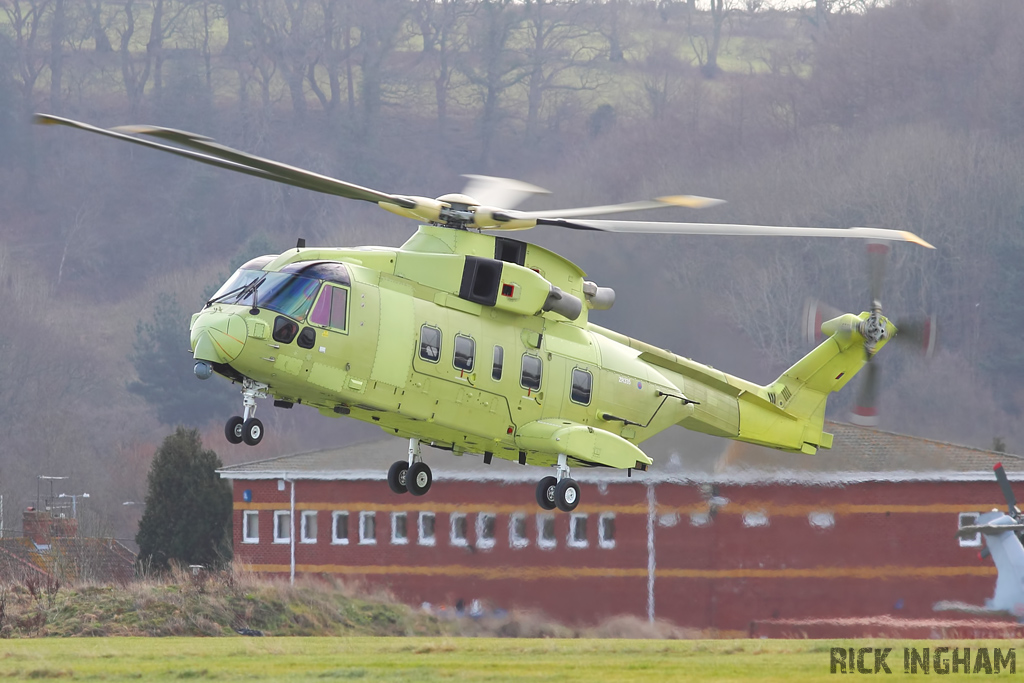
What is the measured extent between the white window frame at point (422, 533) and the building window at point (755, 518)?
9.23 m

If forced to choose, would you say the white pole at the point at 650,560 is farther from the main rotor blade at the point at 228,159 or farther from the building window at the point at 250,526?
the main rotor blade at the point at 228,159

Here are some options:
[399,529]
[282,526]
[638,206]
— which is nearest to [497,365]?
[638,206]

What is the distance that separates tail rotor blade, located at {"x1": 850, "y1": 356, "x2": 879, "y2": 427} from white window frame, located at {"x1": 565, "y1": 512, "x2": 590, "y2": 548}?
13910 mm

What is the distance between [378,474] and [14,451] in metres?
45.5

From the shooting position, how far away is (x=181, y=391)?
87000 millimetres

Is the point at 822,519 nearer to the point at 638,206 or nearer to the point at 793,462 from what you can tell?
the point at 793,462

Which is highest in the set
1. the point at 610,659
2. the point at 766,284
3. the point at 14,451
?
the point at 766,284

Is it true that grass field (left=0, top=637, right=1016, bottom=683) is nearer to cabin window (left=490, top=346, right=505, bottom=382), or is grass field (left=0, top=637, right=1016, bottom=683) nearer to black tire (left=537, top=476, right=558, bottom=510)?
black tire (left=537, top=476, right=558, bottom=510)

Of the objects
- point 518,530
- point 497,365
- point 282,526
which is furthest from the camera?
point 282,526

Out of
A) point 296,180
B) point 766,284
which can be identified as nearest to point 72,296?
point 766,284

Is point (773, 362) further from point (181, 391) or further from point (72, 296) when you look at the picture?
point (72, 296)

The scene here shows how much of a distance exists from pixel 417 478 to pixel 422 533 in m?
17.9

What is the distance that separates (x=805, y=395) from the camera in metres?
30.6

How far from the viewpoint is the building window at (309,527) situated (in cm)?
4681
